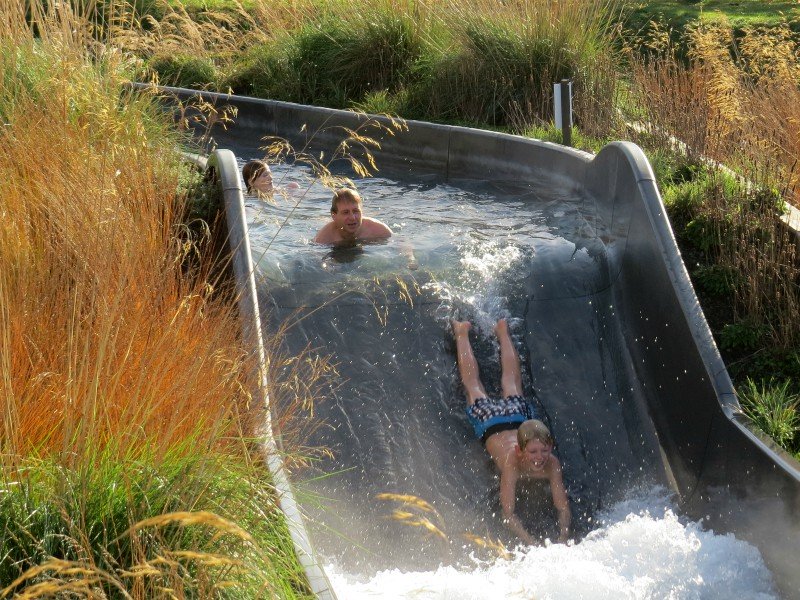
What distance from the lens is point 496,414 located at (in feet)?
16.6

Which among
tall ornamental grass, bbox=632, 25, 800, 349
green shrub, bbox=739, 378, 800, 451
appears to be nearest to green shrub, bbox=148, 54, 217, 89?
tall ornamental grass, bbox=632, 25, 800, 349

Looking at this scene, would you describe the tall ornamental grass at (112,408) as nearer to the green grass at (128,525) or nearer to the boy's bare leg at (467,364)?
the green grass at (128,525)

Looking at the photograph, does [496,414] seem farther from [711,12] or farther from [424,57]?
[711,12]

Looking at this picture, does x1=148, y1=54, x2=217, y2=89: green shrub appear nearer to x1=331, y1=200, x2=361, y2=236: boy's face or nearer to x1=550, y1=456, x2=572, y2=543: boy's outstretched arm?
x1=331, y1=200, x2=361, y2=236: boy's face

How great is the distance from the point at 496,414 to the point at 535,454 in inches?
15.5

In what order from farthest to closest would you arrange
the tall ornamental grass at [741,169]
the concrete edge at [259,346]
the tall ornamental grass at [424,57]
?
the tall ornamental grass at [424,57]
the tall ornamental grass at [741,169]
the concrete edge at [259,346]

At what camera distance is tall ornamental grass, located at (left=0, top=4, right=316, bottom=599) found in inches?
94.3

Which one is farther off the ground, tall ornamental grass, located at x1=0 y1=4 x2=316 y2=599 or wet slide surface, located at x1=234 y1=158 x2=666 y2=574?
tall ornamental grass, located at x1=0 y1=4 x2=316 y2=599

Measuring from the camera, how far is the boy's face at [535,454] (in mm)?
4723

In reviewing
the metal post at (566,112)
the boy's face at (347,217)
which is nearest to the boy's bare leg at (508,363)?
the boy's face at (347,217)

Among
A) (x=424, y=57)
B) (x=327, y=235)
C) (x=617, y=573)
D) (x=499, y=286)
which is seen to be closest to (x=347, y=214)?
(x=327, y=235)

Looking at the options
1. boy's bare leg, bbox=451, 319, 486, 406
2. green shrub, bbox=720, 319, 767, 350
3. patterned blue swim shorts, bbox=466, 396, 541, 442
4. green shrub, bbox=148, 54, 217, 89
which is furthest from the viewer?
green shrub, bbox=148, 54, 217, 89

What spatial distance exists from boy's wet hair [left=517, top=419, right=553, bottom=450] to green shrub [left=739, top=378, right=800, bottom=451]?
0.93m

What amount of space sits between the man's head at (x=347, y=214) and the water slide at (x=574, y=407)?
2.49ft
